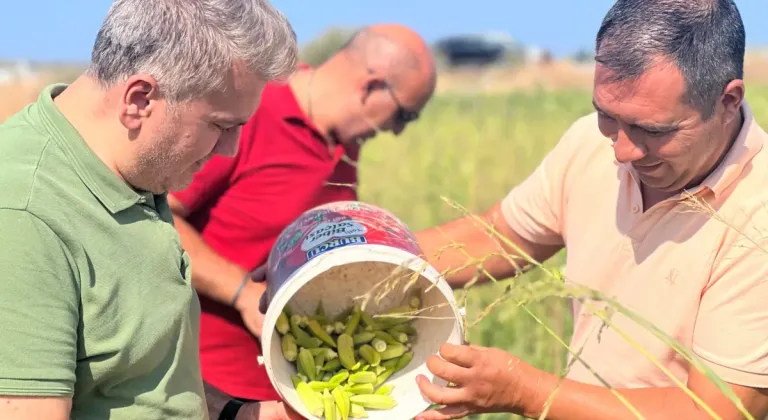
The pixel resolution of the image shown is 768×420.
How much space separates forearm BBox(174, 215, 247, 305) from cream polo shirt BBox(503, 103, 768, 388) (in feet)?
3.07

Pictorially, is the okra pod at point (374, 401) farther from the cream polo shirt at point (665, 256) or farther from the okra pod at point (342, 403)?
the cream polo shirt at point (665, 256)

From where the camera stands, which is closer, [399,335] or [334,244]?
[334,244]

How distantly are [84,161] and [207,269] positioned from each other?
3.28 ft

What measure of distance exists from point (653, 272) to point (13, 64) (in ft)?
166

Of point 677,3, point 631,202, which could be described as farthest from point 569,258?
point 677,3

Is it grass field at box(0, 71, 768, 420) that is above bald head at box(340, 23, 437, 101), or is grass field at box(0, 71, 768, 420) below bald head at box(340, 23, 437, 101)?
below

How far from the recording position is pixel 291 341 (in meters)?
2.08

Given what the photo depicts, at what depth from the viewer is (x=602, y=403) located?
6.60 feet

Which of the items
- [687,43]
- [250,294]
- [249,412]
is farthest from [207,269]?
[687,43]

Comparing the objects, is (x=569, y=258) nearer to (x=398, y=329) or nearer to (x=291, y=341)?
(x=398, y=329)

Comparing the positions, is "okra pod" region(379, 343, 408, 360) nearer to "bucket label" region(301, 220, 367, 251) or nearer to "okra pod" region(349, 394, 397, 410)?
"okra pod" region(349, 394, 397, 410)

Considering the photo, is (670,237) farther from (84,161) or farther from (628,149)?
(84,161)

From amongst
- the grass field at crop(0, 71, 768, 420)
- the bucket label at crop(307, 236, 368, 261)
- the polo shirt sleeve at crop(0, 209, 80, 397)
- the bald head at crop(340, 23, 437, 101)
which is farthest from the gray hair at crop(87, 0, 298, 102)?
the grass field at crop(0, 71, 768, 420)

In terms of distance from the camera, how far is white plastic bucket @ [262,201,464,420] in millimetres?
1820
